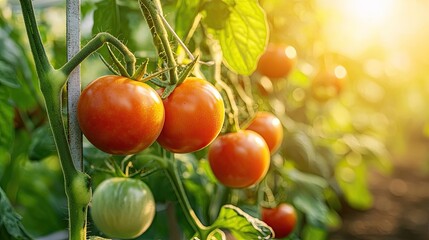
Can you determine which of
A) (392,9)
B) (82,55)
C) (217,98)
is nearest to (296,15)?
(217,98)

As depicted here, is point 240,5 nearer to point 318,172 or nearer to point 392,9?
point 318,172

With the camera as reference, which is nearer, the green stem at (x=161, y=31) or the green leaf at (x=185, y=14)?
the green stem at (x=161, y=31)

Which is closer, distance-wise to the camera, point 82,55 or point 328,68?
point 82,55

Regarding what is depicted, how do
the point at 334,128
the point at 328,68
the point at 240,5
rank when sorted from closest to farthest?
the point at 240,5 < the point at 328,68 < the point at 334,128

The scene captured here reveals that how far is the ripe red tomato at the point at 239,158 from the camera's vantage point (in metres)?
1.03

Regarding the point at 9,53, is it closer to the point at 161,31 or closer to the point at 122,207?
the point at 122,207

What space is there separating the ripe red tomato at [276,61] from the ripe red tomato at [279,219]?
0.28 m

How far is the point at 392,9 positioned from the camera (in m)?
3.42

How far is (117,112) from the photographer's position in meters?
0.70

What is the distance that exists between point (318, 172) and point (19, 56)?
40.9 inches

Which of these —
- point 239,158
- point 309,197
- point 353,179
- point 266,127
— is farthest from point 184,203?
point 353,179

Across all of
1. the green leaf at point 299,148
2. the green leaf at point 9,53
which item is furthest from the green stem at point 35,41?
the green leaf at point 299,148

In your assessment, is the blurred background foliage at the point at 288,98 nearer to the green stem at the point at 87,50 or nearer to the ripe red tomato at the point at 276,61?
the ripe red tomato at the point at 276,61

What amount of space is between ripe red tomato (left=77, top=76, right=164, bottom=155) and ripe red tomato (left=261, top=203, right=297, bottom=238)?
749 millimetres
